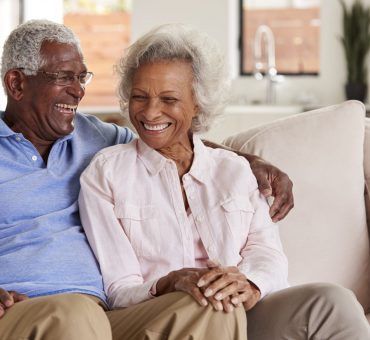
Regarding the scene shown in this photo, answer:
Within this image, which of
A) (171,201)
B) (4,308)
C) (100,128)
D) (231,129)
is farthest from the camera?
(231,129)

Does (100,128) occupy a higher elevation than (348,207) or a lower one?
higher

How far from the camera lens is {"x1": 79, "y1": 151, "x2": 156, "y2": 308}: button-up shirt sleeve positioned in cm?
248

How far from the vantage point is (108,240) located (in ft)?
8.26

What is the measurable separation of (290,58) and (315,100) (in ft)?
1.99

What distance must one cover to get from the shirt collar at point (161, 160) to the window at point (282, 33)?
17.3 ft

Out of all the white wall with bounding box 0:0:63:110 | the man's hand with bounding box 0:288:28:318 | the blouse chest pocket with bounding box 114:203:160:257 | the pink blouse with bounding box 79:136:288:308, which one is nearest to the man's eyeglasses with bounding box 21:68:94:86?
the pink blouse with bounding box 79:136:288:308

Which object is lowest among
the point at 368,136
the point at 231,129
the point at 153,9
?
the point at 231,129

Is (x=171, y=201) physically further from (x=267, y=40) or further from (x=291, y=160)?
(x=267, y=40)

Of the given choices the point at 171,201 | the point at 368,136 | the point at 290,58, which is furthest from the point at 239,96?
the point at 171,201

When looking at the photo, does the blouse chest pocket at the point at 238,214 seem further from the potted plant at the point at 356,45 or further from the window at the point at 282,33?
the window at the point at 282,33

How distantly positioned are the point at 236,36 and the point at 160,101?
17.7 feet

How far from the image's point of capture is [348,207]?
2918 mm

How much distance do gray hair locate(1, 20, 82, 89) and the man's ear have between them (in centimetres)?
2

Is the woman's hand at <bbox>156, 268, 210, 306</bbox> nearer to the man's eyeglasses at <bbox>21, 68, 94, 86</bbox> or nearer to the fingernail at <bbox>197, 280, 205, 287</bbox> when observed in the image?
the fingernail at <bbox>197, 280, 205, 287</bbox>
